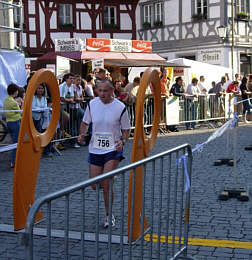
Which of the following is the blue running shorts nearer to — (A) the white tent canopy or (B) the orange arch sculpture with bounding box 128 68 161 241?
(B) the orange arch sculpture with bounding box 128 68 161 241

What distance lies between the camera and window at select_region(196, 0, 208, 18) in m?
29.2

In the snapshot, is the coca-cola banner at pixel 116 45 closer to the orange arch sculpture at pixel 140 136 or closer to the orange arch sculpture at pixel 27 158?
the orange arch sculpture at pixel 27 158

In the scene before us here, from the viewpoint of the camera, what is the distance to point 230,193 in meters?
6.65

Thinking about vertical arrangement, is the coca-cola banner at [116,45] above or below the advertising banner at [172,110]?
above

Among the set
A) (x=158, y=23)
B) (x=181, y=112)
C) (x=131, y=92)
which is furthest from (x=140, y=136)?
(x=158, y=23)

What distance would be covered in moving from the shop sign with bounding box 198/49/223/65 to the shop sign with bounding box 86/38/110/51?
7901 mm

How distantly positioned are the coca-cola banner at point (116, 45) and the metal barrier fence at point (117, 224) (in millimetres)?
17600

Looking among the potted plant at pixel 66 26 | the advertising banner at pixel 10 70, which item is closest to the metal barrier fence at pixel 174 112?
the advertising banner at pixel 10 70

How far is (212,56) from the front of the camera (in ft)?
94.4

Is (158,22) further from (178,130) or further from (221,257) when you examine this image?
(221,257)

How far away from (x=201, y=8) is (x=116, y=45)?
808cm

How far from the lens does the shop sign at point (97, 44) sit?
22891mm

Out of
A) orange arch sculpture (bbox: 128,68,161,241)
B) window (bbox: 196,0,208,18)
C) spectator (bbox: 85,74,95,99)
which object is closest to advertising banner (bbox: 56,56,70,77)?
spectator (bbox: 85,74,95,99)

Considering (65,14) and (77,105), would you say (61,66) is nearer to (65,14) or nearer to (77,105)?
(77,105)
